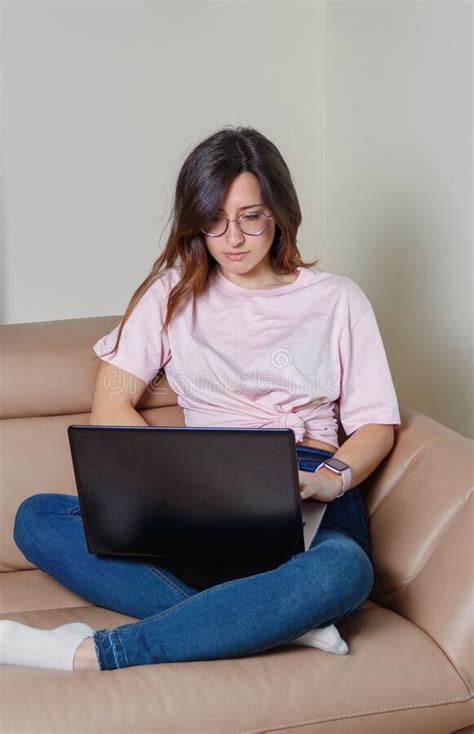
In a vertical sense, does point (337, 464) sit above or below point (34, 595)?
above

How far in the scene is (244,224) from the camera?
1.84 metres

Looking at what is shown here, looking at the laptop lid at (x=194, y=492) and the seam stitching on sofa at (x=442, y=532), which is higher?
the laptop lid at (x=194, y=492)

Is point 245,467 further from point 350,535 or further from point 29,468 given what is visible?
point 29,468

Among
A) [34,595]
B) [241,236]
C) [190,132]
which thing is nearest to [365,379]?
[241,236]

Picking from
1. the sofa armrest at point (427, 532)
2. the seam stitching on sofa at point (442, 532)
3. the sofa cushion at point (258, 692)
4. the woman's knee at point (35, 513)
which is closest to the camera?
the sofa cushion at point (258, 692)

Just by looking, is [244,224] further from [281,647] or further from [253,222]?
[281,647]

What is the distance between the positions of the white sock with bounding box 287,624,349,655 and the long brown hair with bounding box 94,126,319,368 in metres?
0.69

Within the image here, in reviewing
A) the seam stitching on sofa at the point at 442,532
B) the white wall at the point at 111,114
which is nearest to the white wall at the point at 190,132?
the white wall at the point at 111,114

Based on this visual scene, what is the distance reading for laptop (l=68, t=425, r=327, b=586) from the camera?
57.1 inches

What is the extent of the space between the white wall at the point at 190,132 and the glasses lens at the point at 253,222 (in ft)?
2.63

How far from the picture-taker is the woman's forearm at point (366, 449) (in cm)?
175

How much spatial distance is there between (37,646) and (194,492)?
0.32 metres

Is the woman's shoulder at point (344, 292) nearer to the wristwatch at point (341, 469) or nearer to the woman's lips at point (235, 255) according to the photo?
the woman's lips at point (235, 255)

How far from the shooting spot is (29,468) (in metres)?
1.94
